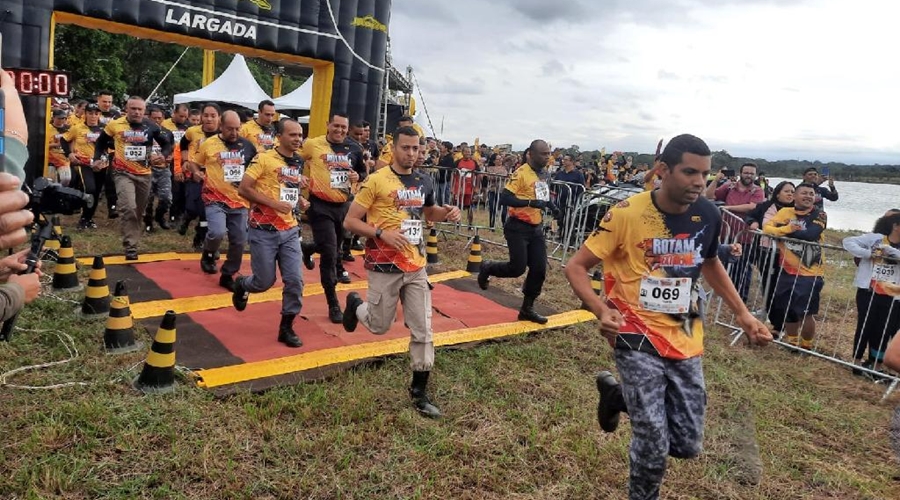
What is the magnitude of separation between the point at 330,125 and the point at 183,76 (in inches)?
1567

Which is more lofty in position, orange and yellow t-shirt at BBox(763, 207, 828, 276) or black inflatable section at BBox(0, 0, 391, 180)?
black inflatable section at BBox(0, 0, 391, 180)

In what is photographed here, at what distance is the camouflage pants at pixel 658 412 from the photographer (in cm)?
313

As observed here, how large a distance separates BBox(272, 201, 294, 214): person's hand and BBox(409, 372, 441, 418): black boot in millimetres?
2044

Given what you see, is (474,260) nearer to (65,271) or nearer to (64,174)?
(65,271)

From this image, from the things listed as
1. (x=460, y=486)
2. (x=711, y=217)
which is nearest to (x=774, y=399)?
(x=711, y=217)

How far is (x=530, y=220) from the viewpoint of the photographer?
682 cm

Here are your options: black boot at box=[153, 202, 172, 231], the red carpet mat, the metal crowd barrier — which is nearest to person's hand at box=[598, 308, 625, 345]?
the red carpet mat

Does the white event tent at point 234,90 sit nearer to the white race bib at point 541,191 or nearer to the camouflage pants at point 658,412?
the white race bib at point 541,191

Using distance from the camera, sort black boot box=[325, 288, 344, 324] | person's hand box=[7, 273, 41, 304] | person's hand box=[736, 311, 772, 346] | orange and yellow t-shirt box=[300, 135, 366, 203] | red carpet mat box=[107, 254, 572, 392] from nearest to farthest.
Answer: person's hand box=[7, 273, 41, 304], person's hand box=[736, 311, 772, 346], red carpet mat box=[107, 254, 572, 392], black boot box=[325, 288, 344, 324], orange and yellow t-shirt box=[300, 135, 366, 203]

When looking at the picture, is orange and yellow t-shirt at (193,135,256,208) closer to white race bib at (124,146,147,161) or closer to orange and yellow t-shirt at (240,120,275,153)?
white race bib at (124,146,147,161)

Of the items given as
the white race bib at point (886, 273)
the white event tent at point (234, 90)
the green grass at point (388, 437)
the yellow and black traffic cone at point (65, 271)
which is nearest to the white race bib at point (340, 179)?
the green grass at point (388, 437)

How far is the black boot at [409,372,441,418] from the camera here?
175 inches

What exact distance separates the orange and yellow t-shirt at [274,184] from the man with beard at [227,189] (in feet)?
5.42

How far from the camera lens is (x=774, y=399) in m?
5.61
